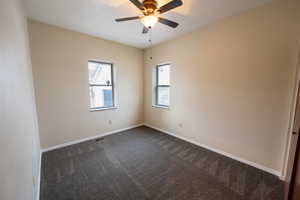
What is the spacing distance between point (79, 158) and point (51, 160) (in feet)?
1.61

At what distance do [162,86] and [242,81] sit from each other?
213 centimetres

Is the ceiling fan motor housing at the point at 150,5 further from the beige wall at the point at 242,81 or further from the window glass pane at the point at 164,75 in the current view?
the window glass pane at the point at 164,75

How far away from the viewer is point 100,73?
11.9ft

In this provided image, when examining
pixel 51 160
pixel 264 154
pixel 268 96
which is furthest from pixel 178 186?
pixel 51 160

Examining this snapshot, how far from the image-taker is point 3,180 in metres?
0.61

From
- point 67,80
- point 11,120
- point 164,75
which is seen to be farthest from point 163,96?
point 11,120

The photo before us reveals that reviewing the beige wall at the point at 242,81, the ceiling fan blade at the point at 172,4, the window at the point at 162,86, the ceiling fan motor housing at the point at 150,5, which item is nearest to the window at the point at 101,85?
the window at the point at 162,86

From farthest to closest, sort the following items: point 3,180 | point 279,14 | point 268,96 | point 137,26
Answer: point 137,26 → point 268,96 → point 279,14 → point 3,180

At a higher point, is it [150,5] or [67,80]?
[150,5]

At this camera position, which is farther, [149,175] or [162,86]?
[162,86]

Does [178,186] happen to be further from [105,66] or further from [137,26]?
[105,66]

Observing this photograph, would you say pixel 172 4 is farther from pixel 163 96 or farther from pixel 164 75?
pixel 163 96

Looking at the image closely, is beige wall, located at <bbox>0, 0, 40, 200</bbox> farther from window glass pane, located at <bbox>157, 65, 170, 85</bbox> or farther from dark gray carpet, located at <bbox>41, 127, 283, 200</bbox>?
window glass pane, located at <bbox>157, 65, 170, 85</bbox>

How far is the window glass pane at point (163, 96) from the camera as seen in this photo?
387 cm
